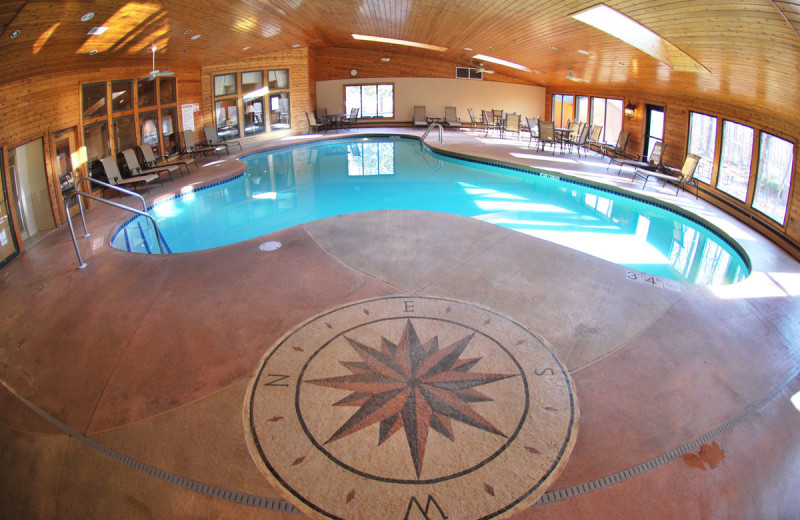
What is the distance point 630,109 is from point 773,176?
18.4ft

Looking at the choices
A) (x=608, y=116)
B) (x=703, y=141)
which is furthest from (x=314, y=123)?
(x=703, y=141)

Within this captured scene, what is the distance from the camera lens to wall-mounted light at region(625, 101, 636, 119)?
483 inches

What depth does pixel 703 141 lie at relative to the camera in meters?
9.59

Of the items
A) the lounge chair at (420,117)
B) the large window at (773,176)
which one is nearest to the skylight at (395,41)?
the lounge chair at (420,117)

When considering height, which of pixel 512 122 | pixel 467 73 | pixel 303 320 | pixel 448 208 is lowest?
pixel 303 320

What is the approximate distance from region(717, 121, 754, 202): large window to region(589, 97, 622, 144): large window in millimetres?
5257

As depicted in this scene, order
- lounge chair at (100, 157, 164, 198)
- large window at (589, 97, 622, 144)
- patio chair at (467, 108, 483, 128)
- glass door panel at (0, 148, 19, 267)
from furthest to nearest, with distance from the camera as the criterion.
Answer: patio chair at (467, 108, 483, 128), large window at (589, 97, 622, 144), lounge chair at (100, 157, 164, 198), glass door panel at (0, 148, 19, 267)

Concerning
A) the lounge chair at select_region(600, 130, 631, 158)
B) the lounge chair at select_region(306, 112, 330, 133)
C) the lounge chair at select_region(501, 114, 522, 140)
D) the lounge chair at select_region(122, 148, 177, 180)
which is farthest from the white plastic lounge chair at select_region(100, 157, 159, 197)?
the lounge chair at select_region(600, 130, 631, 158)

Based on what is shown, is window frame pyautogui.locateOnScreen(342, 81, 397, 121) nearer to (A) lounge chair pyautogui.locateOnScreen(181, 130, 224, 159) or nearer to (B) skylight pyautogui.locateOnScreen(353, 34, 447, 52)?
(B) skylight pyautogui.locateOnScreen(353, 34, 447, 52)

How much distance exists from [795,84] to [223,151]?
13.0 m

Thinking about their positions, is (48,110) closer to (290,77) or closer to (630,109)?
(290,77)

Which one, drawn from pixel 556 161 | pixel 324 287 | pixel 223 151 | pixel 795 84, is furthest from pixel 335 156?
pixel 795 84

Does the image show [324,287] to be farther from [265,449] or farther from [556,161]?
[556,161]

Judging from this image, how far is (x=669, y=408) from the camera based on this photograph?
10.9ft
